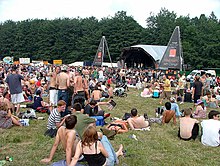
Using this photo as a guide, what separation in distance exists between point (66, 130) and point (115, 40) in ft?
185

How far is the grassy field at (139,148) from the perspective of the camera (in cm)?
589

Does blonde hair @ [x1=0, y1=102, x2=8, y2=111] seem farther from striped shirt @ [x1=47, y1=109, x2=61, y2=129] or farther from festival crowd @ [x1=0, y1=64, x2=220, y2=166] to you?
striped shirt @ [x1=47, y1=109, x2=61, y2=129]

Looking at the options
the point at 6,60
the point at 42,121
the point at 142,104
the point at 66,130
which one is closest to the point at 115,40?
the point at 6,60

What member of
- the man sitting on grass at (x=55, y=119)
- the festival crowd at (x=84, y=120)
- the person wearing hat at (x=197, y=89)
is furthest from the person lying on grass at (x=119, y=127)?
the person wearing hat at (x=197, y=89)

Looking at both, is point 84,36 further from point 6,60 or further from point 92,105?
point 92,105

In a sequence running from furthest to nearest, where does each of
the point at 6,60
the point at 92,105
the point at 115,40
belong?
1. the point at 115,40
2. the point at 6,60
3. the point at 92,105

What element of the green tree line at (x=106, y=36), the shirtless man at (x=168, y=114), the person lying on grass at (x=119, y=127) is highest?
the green tree line at (x=106, y=36)

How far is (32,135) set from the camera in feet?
25.0

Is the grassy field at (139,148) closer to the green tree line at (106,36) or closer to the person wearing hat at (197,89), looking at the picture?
the person wearing hat at (197,89)

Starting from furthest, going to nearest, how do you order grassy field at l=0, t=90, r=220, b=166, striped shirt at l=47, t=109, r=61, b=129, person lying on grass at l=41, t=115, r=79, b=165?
striped shirt at l=47, t=109, r=61, b=129 → grassy field at l=0, t=90, r=220, b=166 → person lying on grass at l=41, t=115, r=79, b=165

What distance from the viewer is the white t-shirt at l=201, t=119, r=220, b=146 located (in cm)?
696

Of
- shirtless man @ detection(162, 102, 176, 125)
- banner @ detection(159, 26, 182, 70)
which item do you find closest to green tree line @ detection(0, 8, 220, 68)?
banner @ detection(159, 26, 182, 70)

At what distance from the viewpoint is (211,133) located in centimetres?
702

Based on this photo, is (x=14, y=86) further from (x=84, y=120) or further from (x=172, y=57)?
(x=172, y=57)
